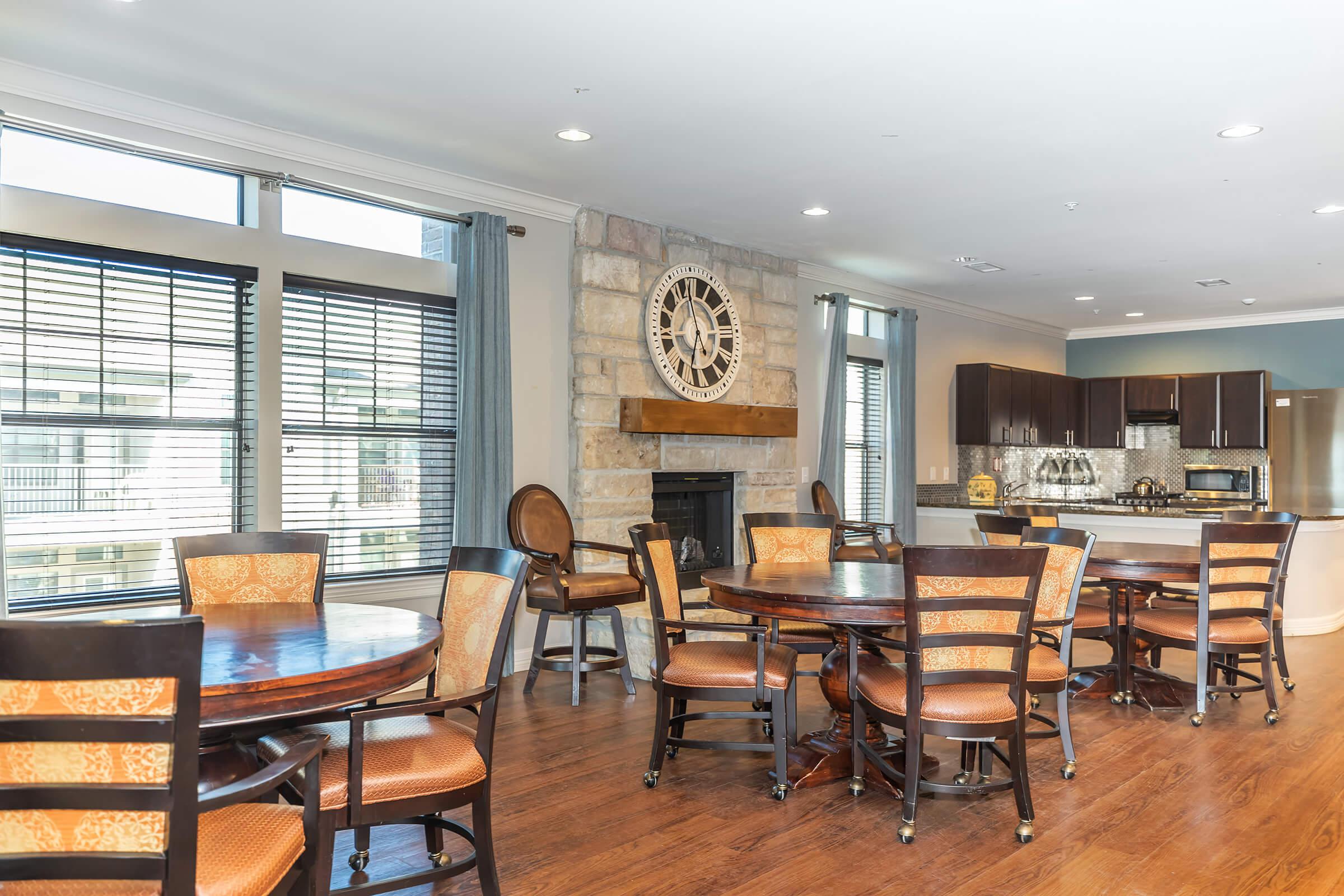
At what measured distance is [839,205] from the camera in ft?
18.3

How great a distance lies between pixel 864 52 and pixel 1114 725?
3274 millimetres

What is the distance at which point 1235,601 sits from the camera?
4.51m

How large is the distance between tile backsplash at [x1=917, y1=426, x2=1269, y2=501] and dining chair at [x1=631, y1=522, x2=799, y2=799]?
593 cm

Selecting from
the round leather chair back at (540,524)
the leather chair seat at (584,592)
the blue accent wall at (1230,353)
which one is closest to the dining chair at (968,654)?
the leather chair seat at (584,592)

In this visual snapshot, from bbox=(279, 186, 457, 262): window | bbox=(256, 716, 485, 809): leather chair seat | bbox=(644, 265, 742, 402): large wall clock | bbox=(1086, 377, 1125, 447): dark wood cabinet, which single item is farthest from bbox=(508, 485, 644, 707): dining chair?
bbox=(1086, 377, 1125, 447): dark wood cabinet

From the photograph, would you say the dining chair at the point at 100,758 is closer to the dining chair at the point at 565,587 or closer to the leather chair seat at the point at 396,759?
the leather chair seat at the point at 396,759

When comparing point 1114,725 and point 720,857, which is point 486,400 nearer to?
point 720,857

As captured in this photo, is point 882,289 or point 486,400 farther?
point 882,289

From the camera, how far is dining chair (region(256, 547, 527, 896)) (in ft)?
7.13

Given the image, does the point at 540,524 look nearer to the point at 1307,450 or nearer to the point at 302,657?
the point at 302,657

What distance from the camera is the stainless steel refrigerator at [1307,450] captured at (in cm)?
887

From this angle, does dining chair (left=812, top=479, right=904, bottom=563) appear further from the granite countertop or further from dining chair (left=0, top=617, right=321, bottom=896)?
dining chair (left=0, top=617, right=321, bottom=896)

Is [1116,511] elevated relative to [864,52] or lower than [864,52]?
lower

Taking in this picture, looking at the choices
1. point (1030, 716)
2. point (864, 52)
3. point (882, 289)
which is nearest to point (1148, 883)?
point (1030, 716)
